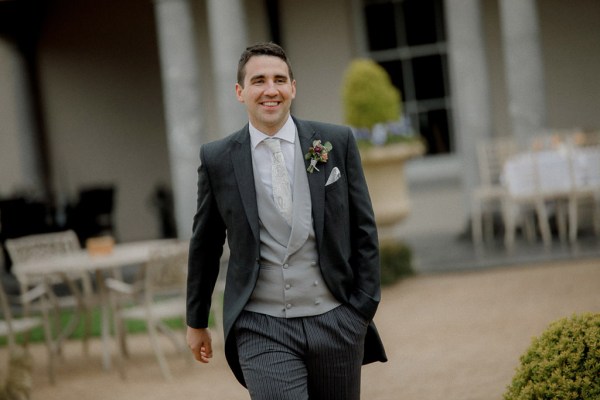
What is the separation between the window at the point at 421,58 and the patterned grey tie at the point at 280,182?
10871 millimetres

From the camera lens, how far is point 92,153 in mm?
16234

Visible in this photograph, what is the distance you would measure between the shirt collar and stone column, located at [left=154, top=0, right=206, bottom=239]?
26.9 ft

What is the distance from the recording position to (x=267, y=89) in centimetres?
296

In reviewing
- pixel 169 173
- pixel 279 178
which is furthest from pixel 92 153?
pixel 279 178

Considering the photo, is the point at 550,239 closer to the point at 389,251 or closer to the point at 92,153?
the point at 389,251

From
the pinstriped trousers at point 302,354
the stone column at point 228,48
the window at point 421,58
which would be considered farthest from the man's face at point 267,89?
the window at point 421,58

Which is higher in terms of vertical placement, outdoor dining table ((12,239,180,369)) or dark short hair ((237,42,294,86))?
dark short hair ((237,42,294,86))

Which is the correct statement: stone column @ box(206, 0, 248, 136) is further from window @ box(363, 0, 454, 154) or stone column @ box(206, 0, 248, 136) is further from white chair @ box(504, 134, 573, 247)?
window @ box(363, 0, 454, 154)

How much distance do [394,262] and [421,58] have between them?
518cm

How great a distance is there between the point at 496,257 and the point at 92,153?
8302mm

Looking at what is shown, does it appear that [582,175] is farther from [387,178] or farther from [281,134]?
[281,134]

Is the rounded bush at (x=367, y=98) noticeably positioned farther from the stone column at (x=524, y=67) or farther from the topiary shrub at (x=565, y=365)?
the topiary shrub at (x=565, y=365)

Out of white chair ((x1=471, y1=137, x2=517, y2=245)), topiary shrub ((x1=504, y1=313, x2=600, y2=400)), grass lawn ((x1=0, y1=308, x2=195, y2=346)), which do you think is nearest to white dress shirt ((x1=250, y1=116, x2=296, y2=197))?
topiary shrub ((x1=504, y1=313, x2=600, y2=400))

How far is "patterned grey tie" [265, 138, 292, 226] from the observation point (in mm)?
3002
